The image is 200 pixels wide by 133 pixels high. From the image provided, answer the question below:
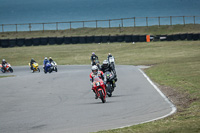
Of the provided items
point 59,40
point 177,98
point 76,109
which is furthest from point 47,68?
point 59,40

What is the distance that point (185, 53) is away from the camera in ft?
141

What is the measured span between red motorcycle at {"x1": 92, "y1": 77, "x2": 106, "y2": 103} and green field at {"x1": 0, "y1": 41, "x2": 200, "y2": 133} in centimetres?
242

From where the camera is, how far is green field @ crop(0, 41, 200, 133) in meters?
18.3

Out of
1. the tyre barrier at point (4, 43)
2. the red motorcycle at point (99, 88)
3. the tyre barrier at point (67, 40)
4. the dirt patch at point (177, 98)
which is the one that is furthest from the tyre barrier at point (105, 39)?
the red motorcycle at point (99, 88)

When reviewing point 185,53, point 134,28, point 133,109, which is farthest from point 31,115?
point 134,28

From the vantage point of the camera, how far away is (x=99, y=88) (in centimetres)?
1383

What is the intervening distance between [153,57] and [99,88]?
29028 mm

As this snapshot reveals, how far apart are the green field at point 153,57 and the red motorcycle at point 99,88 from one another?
242 cm

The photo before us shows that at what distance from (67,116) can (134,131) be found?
300 cm

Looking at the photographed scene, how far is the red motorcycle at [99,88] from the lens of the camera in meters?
13.7

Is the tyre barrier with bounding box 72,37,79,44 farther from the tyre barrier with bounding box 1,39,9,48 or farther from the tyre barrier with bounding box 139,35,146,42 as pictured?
the tyre barrier with bounding box 1,39,9,48

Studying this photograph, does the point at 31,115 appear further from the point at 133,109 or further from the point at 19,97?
the point at 19,97

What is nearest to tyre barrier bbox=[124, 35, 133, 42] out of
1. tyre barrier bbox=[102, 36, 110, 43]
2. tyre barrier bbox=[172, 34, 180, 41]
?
tyre barrier bbox=[102, 36, 110, 43]

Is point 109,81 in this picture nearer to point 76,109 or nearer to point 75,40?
point 76,109
